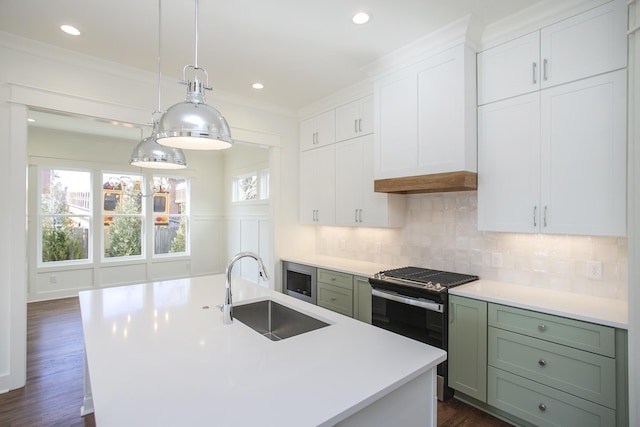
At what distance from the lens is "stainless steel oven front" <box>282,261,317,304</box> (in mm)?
3727

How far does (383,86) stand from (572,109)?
1.46 meters

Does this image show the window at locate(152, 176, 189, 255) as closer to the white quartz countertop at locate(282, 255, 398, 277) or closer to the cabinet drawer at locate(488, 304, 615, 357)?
Result: the white quartz countertop at locate(282, 255, 398, 277)

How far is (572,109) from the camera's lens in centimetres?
210

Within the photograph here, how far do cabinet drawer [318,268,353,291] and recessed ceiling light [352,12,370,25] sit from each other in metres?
2.18

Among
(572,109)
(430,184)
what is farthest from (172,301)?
(572,109)

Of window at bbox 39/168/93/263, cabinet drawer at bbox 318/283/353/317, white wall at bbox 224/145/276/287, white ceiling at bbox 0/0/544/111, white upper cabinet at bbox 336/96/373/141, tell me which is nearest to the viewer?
white ceiling at bbox 0/0/544/111

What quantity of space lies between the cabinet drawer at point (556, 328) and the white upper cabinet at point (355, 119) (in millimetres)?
2100

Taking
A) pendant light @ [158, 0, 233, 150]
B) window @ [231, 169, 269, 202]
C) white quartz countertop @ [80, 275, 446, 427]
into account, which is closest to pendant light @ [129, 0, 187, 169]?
pendant light @ [158, 0, 233, 150]

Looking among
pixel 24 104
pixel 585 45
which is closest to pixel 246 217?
pixel 24 104

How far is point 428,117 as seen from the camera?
8.79 feet

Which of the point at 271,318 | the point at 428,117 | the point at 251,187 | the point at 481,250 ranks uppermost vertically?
the point at 428,117

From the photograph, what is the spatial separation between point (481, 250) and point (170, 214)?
5799 millimetres

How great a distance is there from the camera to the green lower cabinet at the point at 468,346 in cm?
228

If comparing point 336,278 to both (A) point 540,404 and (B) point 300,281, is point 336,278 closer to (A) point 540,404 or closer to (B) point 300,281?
(B) point 300,281
